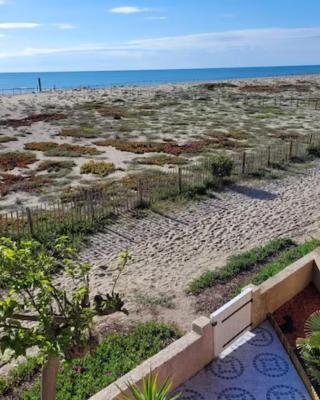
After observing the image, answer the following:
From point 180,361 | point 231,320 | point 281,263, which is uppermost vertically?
point 231,320

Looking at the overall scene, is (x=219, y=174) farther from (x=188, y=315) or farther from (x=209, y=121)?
(x=209, y=121)

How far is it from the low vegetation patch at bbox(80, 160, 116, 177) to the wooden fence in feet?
8.44

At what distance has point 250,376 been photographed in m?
7.76

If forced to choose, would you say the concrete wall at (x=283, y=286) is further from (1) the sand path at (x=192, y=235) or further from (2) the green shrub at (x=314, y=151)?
(2) the green shrub at (x=314, y=151)

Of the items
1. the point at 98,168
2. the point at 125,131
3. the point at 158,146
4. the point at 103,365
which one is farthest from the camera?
the point at 125,131

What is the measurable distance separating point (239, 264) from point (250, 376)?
4.93 m

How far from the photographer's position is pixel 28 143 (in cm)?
3219

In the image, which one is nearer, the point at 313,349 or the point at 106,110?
the point at 313,349

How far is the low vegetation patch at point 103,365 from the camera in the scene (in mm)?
7688

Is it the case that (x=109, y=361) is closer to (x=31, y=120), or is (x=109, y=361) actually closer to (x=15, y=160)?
(x=15, y=160)

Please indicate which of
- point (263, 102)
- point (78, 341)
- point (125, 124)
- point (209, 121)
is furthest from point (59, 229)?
point (263, 102)

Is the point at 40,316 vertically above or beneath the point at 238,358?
above

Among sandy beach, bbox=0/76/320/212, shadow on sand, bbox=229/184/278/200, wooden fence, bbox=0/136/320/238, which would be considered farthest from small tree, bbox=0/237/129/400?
shadow on sand, bbox=229/184/278/200

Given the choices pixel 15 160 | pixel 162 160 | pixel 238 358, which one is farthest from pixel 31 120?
pixel 238 358
